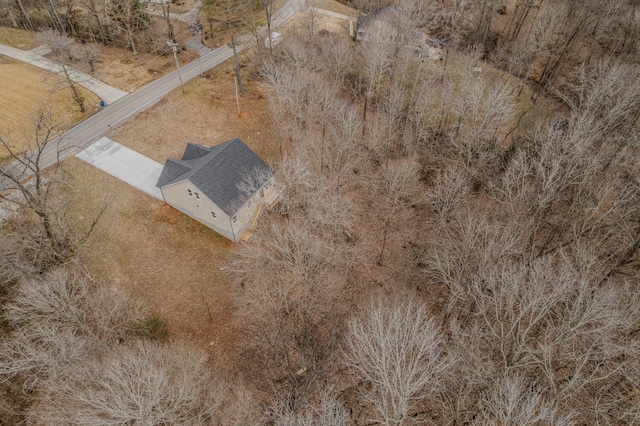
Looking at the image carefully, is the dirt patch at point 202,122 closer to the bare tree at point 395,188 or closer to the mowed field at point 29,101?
the mowed field at point 29,101

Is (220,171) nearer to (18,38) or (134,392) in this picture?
(134,392)

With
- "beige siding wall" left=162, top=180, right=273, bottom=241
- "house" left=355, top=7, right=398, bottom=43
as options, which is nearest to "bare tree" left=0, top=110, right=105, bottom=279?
"beige siding wall" left=162, top=180, right=273, bottom=241

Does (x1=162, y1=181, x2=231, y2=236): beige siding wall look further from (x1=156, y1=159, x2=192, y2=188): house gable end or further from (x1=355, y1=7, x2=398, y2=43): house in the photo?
(x1=355, y1=7, x2=398, y2=43): house

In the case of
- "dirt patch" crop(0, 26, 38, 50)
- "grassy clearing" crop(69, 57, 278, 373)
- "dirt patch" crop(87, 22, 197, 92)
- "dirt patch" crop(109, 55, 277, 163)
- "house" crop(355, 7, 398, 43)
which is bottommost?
"grassy clearing" crop(69, 57, 278, 373)

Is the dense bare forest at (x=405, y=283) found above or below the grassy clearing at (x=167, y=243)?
above

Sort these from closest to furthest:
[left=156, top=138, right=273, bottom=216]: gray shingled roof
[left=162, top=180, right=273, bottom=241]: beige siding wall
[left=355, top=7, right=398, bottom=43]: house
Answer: [left=156, top=138, right=273, bottom=216]: gray shingled roof
[left=162, top=180, right=273, bottom=241]: beige siding wall
[left=355, top=7, right=398, bottom=43]: house

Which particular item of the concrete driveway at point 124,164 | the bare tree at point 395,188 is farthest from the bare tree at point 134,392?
the concrete driveway at point 124,164

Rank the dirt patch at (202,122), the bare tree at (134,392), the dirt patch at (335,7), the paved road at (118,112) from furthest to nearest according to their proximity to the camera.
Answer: the dirt patch at (335,7)
the dirt patch at (202,122)
the paved road at (118,112)
the bare tree at (134,392)
